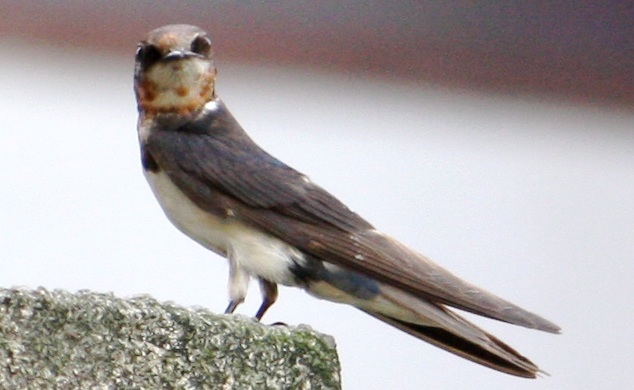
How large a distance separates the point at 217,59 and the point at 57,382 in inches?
78.3

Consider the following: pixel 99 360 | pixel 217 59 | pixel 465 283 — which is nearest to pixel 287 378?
pixel 99 360

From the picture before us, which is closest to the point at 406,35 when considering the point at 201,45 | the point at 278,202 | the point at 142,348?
Result: the point at 201,45

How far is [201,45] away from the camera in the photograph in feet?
6.84

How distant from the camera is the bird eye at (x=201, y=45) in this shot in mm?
2070

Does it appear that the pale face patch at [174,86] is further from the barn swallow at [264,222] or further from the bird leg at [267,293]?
the bird leg at [267,293]

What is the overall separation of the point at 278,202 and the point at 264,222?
4cm

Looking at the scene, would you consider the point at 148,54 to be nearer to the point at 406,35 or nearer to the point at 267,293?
the point at 267,293

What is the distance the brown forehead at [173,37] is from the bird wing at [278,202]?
11cm

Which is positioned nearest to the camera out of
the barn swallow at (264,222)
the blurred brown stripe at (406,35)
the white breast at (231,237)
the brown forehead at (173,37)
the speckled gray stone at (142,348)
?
the speckled gray stone at (142,348)

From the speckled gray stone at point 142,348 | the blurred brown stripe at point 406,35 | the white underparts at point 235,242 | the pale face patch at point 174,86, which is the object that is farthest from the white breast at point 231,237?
the blurred brown stripe at point 406,35

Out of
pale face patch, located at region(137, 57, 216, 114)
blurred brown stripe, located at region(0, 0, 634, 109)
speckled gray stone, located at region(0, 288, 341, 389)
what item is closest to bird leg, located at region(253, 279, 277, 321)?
pale face patch, located at region(137, 57, 216, 114)

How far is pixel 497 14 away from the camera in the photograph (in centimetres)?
301

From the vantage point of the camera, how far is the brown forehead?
6.73 ft

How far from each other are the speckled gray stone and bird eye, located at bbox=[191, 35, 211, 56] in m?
1.01
